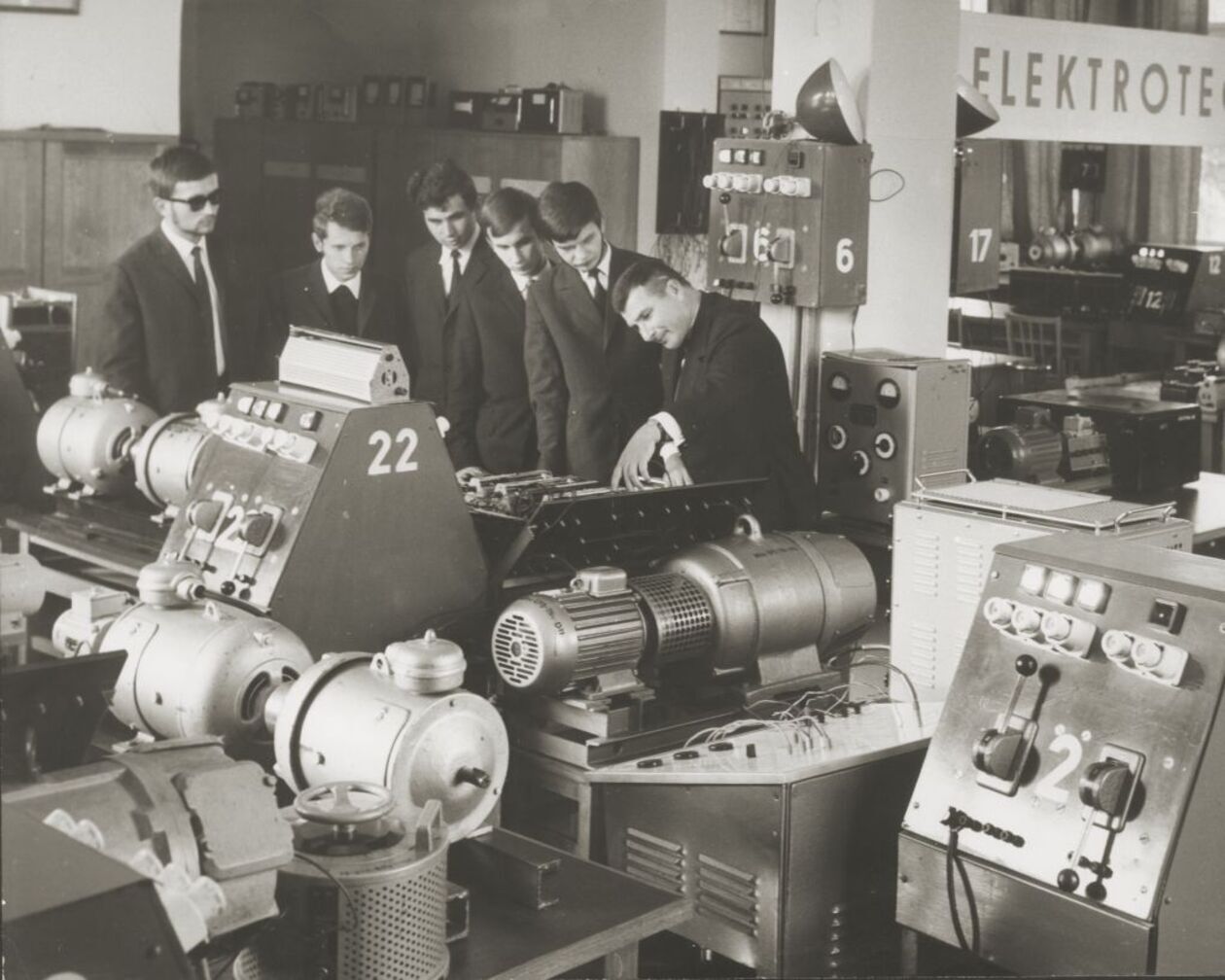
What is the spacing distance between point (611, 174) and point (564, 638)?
4.44 m

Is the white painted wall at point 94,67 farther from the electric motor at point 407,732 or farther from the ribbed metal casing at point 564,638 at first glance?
the electric motor at point 407,732

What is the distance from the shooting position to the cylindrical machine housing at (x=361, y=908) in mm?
2025

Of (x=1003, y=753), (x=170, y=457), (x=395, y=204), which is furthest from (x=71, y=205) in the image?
(x=1003, y=753)

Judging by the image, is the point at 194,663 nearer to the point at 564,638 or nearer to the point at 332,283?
the point at 564,638

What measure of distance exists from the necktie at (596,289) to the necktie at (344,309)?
89 cm

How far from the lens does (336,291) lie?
5430mm

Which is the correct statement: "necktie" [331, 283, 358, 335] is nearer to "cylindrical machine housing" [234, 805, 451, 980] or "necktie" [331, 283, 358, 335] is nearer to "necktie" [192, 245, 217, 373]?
"necktie" [192, 245, 217, 373]

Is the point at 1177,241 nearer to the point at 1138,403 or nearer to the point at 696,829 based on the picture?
the point at 1138,403

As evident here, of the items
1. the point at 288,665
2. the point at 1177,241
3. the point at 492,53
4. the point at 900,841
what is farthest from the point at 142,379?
the point at 1177,241

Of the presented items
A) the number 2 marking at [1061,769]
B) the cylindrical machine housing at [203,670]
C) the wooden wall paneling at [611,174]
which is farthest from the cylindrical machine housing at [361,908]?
the wooden wall paneling at [611,174]

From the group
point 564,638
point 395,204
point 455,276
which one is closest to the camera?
point 564,638

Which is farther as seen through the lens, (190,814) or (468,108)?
(468,108)

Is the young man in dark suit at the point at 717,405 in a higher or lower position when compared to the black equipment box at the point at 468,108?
lower

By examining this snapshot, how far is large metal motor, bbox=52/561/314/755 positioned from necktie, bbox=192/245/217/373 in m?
2.17
